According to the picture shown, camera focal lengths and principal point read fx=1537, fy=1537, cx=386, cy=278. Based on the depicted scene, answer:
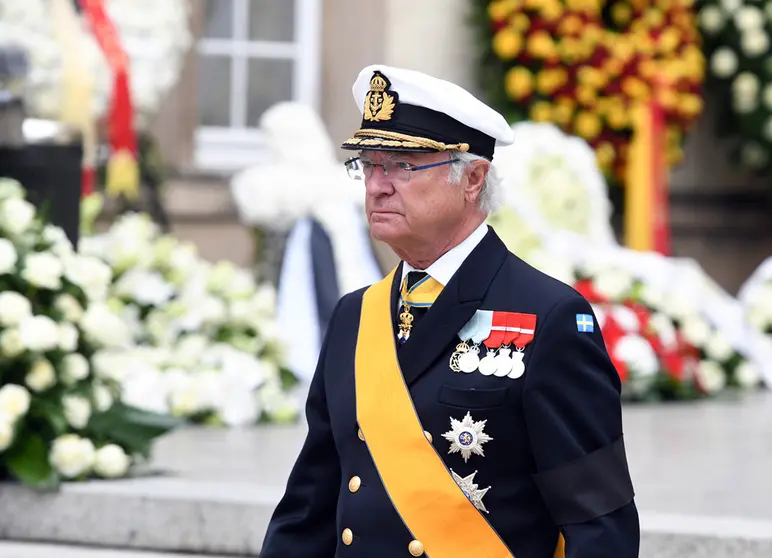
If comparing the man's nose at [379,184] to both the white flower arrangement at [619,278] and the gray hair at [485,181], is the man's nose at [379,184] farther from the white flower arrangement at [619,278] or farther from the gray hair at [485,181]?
the white flower arrangement at [619,278]

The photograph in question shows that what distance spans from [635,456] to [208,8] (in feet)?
17.6

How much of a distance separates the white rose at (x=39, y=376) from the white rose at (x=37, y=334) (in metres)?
0.08

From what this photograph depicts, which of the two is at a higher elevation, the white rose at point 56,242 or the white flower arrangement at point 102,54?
the white flower arrangement at point 102,54

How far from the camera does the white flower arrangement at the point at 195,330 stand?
6.88m

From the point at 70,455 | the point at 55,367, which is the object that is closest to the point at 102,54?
the point at 55,367

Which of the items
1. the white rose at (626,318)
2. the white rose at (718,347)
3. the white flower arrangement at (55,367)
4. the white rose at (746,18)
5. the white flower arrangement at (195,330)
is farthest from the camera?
the white rose at (746,18)

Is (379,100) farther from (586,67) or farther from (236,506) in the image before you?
(586,67)

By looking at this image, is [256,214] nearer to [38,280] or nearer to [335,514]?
[38,280]

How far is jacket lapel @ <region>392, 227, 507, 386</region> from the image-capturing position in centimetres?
265

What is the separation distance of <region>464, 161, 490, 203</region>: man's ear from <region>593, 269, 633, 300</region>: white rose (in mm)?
5628

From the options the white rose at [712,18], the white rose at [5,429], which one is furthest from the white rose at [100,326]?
the white rose at [712,18]

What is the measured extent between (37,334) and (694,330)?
14.6 feet

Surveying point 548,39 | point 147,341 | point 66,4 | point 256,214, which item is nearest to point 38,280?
point 147,341

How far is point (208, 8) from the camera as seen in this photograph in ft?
33.7
